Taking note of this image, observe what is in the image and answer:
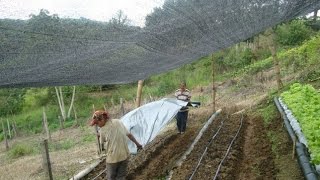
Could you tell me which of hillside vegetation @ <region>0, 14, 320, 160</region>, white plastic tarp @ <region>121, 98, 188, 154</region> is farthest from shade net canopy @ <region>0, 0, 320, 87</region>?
hillside vegetation @ <region>0, 14, 320, 160</region>

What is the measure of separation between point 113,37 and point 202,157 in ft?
16.4

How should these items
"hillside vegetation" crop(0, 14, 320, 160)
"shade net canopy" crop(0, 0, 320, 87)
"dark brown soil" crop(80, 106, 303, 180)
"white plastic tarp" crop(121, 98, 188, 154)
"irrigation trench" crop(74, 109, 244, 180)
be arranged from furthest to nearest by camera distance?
1. "hillside vegetation" crop(0, 14, 320, 160)
2. "white plastic tarp" crop(121, 98, 188, 154)
3. "irrigation trench" crop(74, 109, 244, 180)
4. "dark brown soil" crop(80, 106, 303, 180)
5. "shade net canopy" crop(0, 0, 320, 87)

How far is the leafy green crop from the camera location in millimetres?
5612

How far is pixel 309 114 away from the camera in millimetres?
7551

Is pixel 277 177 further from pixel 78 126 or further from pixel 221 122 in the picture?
pixel 78 126

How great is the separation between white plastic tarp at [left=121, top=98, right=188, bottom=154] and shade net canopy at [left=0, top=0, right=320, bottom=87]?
3.03m

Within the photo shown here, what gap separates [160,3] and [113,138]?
7.88ft

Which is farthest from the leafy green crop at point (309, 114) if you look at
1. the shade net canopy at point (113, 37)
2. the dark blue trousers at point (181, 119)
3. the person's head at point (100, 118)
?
the person's head at point (100, 118)

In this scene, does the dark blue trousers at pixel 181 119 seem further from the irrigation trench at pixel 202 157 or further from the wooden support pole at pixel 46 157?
the wooden support pole at pixel 46 157

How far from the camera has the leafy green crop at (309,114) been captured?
5.61 metres

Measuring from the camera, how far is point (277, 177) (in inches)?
267

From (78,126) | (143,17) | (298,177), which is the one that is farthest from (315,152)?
(78,126)

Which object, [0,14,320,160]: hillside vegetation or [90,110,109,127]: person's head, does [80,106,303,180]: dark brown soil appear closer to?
[90,110,109,127]: person's head

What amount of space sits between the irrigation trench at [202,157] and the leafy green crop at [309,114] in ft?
5.05
